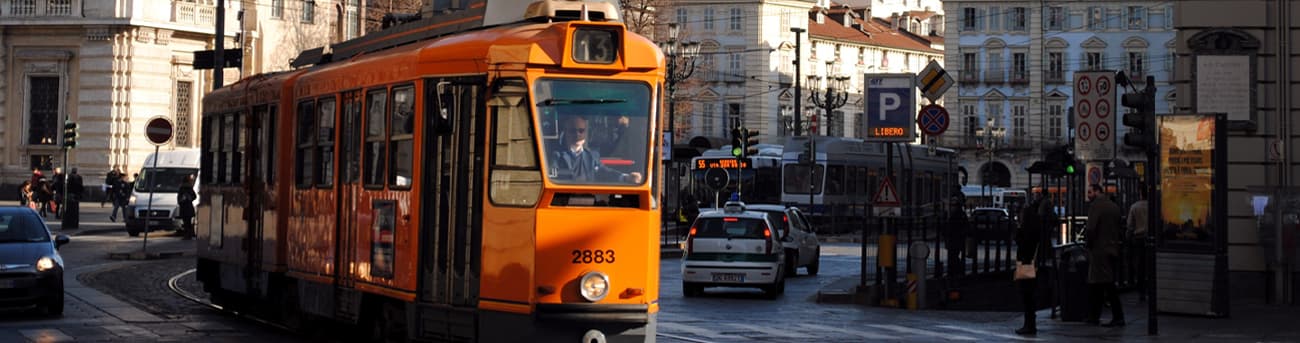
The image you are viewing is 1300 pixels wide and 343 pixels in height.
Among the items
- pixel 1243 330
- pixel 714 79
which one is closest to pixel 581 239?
pixel 1243 330

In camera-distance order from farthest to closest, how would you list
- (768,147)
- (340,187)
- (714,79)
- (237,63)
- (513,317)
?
(714,79), (768,147), (237,63), (340,187), (513,317)

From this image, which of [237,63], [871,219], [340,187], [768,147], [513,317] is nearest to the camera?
[513,317]

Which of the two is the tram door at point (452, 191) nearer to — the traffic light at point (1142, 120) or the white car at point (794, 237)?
the traffic light at point (1142, 120)

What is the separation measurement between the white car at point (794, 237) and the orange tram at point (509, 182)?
16.5 meters

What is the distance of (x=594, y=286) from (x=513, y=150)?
116cm

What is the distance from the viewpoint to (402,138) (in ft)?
49.3

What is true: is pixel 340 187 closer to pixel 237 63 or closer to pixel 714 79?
pixel 237 63

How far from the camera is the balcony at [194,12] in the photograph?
63.8 meters

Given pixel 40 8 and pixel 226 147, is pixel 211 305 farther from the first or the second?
pixel 40 8

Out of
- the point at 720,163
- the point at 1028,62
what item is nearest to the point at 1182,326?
the point at 720,163

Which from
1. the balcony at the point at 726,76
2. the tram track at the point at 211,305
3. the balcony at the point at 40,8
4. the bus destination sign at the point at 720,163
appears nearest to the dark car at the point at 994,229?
the tram track at the point at 211,305

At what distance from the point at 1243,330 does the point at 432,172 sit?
32.5 ft

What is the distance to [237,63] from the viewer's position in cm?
3716

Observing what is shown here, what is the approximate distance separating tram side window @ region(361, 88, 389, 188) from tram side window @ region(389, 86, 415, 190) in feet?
0.66
